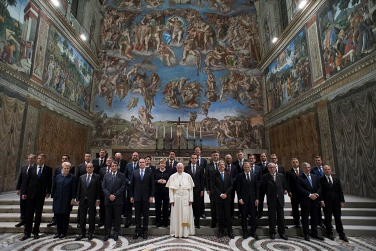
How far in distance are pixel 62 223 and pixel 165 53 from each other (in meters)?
13.6

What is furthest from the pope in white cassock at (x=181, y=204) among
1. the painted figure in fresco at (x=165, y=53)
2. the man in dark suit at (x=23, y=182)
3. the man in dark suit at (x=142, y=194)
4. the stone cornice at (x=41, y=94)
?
the painted figure in fresco at (x=165, y=53)

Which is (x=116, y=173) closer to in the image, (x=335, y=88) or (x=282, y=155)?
(x=335, y=88)

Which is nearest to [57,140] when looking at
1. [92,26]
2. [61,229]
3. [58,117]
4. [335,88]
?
[58,117]

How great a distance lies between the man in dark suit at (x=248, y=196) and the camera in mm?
4855

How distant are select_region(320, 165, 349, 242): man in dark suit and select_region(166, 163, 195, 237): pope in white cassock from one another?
295 cm

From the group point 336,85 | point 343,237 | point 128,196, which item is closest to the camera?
point 343,237

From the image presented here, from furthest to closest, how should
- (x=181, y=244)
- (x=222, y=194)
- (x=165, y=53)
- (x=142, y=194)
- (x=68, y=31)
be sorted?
(x=165, y=53) → (x=68, y=31) → (x=142, y=194) → (x=222, y=194) → (x=181, y=244)

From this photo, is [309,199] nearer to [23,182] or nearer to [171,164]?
[171,164]

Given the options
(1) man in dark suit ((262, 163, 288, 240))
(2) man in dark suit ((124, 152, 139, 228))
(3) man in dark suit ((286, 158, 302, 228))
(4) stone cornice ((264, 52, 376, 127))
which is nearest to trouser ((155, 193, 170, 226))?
(2) man in dark suit ((124, 152, 139, 228))

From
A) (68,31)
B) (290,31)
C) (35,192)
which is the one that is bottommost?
(35,192)

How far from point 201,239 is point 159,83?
12.4 meters

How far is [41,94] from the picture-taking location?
380 inches

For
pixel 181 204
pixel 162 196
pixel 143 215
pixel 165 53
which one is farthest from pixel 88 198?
pixel 165 53

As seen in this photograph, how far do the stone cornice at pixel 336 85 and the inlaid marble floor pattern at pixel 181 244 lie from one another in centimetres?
502
